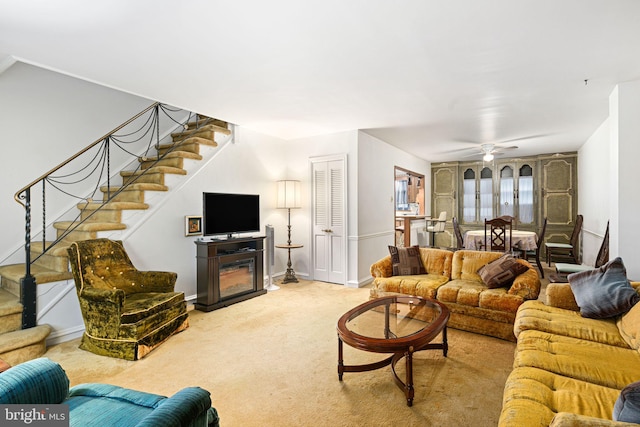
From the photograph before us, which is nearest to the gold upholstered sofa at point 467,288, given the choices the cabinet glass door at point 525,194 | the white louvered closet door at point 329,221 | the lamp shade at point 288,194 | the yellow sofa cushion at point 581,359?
the yellow sofa cushion at point 581,359

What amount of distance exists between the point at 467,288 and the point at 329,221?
8.41 feet

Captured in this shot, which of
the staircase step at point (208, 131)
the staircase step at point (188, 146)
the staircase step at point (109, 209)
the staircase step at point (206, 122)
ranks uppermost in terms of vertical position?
the staircase step at point (206, 122)

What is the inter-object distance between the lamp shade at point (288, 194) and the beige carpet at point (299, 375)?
2.27 m

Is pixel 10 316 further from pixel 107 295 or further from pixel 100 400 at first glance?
pixel 100 400

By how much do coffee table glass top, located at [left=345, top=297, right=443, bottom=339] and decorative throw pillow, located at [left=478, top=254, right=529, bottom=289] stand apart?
0.93 meters

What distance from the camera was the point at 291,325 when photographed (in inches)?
137

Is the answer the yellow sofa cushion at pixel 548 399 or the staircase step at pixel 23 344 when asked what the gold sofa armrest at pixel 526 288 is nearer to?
the yellow sofa cushion at pixel 548 399

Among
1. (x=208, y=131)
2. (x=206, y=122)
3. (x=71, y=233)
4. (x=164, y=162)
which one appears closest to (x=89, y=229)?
(x=71, y=233)

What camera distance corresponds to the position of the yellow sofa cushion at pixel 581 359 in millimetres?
1604

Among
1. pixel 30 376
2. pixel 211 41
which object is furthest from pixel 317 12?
pixel 30 376

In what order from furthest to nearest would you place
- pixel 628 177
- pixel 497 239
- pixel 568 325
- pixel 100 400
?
pixel 497 239
pixel 628 177
pixel 568 325
pixel 100 400

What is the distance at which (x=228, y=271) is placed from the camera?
430cm

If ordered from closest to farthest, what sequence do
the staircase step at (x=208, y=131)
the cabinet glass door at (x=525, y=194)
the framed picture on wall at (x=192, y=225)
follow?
the framed picture on wall at (x=192, y=225), the staircase step at (x=208, y=131), the cabinet glass door at (x=525, y=194)

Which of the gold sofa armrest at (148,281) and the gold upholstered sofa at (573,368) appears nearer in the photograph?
the gold upholstered sofa at (573,368)
